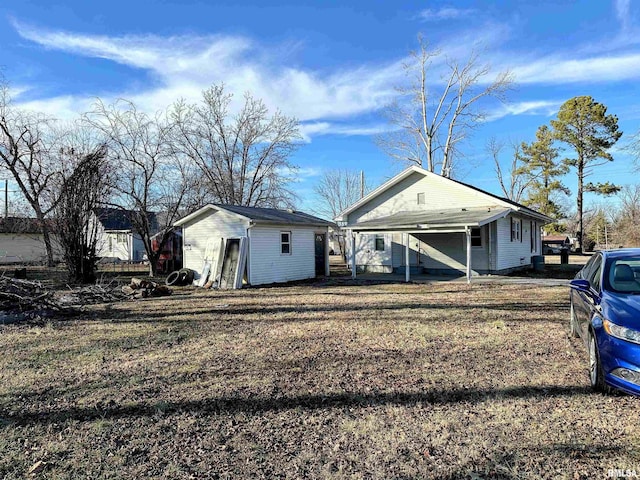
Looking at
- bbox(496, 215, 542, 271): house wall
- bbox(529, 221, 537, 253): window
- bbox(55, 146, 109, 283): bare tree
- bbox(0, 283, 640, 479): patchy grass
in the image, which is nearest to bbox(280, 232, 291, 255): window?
bbox(55, 146, 109, 283): bare tree

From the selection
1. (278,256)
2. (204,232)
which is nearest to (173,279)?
(204,232)

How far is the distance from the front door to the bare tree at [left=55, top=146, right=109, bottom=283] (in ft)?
29.5

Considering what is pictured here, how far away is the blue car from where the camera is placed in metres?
3.66

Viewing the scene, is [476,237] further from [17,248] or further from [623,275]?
[17,248]

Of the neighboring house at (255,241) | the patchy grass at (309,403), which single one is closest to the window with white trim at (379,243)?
the neighboring house at (255,241)

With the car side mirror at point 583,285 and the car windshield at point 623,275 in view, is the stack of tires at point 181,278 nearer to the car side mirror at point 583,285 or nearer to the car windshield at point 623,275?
the car side mirror at point 583,285

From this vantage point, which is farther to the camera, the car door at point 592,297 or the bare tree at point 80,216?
the bare tree at point 80,216

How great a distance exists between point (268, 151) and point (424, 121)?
12.7m

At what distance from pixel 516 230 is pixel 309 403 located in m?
17.9

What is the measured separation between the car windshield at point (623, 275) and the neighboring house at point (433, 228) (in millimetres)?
9764

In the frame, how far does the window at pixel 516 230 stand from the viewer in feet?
61.8

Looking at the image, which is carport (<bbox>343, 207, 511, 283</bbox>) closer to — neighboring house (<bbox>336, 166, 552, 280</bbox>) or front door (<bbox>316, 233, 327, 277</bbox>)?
neighboring house (<bbox>336, 166, 552, 280</bbox>)

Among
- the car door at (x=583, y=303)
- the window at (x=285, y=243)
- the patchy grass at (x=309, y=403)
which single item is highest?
the window at (x=285, y=243)

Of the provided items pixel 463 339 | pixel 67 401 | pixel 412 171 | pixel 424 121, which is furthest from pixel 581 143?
pixel 67 401
